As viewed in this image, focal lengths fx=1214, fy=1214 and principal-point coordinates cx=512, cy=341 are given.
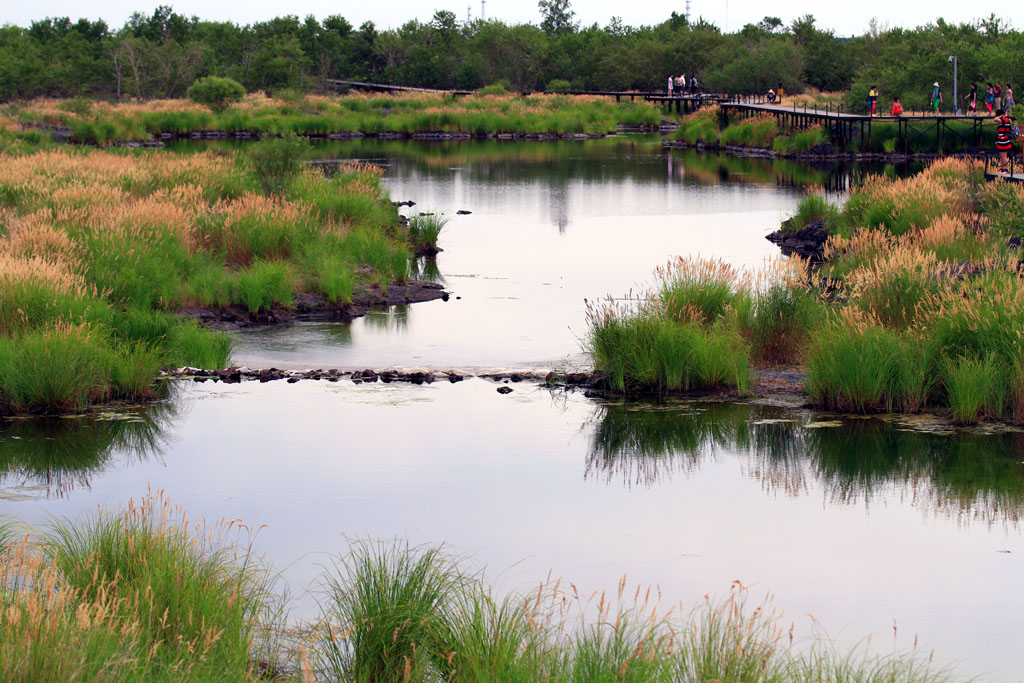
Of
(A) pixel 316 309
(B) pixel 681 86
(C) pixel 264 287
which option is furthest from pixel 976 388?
(B) pixel 681 86

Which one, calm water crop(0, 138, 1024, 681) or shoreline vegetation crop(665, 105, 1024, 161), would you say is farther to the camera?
shoreline vegetation crop(665, 105, 1024, 161)

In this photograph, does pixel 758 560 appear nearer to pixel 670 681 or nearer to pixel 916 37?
pixel 670 681

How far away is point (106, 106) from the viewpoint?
69375 mm

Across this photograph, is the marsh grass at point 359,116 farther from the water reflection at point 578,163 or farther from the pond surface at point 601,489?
the pond surface at point 601,489

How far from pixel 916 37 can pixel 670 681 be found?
6289 centimetres

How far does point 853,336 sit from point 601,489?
399 centimetres

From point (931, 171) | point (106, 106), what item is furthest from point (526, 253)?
point (106, 106)

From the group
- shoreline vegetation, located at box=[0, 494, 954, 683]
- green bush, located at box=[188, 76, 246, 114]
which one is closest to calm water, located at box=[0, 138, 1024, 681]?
shoreline vegetation, located at box=[0, 494, 954, 683]

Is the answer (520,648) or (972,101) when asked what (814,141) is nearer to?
(972,101)

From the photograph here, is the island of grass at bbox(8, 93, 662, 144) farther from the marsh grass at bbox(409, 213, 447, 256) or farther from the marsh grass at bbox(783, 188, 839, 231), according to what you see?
the marsh grass at bbox(783, 188, 839, 231)

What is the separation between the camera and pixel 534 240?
28.4 meters

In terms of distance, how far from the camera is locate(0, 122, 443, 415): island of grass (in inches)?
528

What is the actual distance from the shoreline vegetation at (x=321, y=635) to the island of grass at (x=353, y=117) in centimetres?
5031

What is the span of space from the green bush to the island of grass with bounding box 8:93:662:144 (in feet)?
2.64
